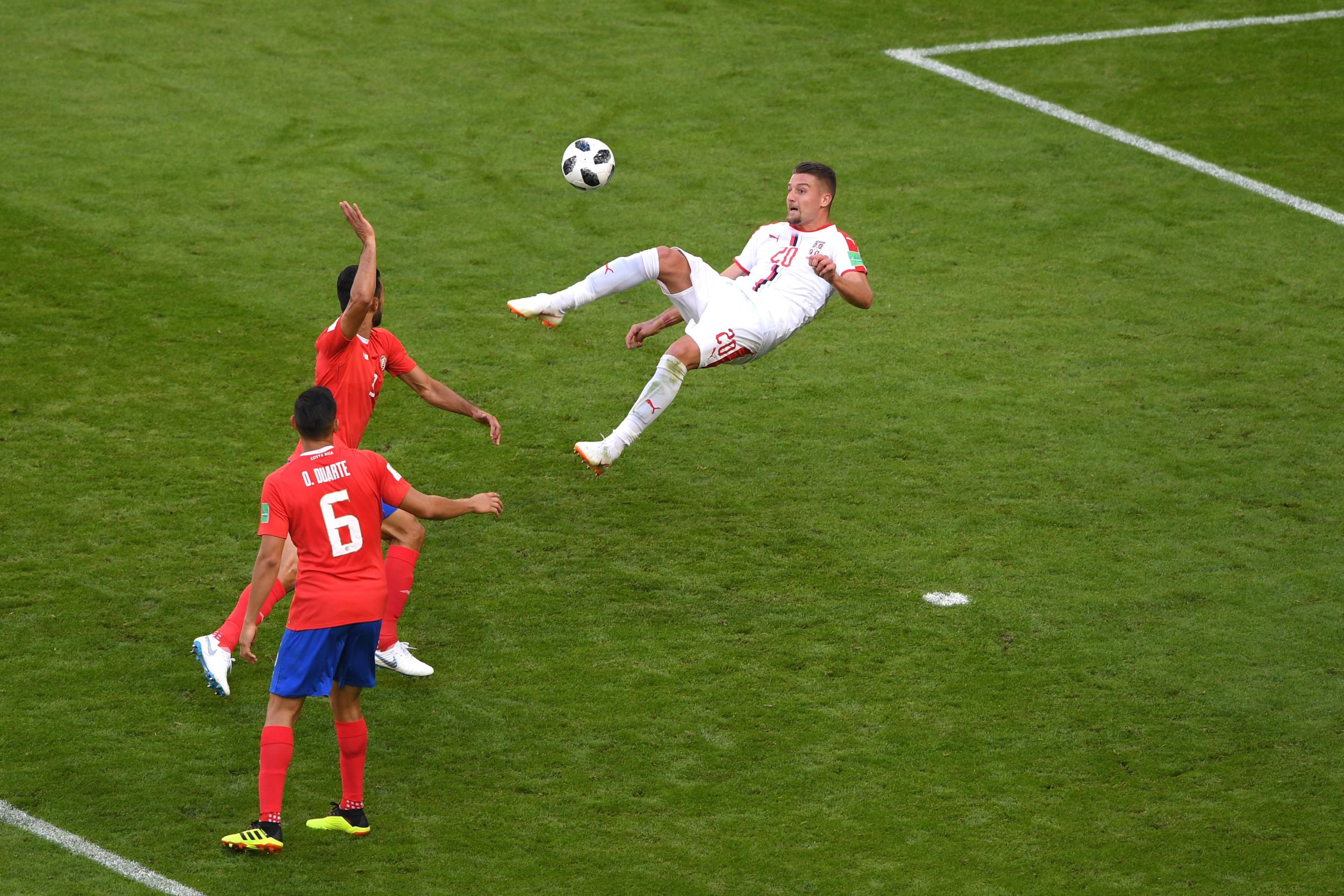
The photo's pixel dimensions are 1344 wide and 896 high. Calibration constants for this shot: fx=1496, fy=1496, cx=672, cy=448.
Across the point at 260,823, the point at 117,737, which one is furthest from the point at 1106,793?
the point at 117,737

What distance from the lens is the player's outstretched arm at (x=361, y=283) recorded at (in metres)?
7.38

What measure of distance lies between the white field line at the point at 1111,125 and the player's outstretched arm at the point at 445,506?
10559mm

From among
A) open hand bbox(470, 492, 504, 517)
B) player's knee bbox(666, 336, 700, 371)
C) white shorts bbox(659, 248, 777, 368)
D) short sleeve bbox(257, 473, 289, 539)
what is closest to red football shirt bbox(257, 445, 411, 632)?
short sleeve bbox(257, 473, 289, 539)

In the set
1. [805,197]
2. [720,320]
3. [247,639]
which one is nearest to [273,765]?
[247,639]

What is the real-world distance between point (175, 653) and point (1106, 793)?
16.4 ft

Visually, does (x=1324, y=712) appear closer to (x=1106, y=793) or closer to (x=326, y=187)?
(x=1106, y=793)

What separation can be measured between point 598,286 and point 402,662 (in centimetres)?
250

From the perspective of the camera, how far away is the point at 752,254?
31.7 feet

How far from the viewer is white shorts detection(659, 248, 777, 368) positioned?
354 inches

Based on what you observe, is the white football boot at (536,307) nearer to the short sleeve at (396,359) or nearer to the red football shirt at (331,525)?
the short sleeve at (396,359)

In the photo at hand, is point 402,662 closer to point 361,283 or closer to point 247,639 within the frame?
point 247,639

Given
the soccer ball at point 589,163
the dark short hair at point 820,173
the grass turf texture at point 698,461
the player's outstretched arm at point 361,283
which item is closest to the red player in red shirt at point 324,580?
the grass turf texture at point 698,461

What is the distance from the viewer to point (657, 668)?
8.29 m

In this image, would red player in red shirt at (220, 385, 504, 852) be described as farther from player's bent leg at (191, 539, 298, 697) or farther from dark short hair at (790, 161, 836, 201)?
dark short hair at (790, 161, 836, 201)
